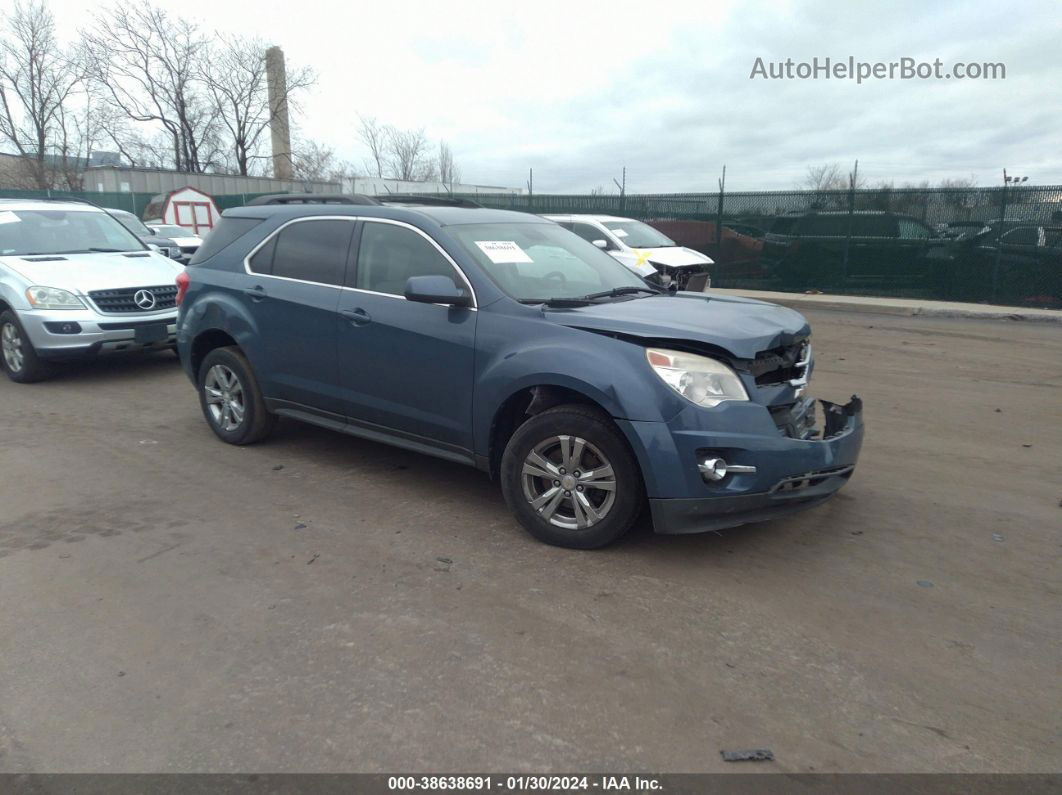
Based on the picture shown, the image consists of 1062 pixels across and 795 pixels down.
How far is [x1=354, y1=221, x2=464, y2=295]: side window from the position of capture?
4750mm

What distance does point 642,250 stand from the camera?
42.2ft

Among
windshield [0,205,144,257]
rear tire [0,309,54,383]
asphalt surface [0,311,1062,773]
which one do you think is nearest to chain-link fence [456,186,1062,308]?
asphalt surface [0,311,1062,773]

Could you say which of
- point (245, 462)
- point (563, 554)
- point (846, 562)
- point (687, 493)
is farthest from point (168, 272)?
point (846, 562)

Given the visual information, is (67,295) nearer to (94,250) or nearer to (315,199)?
(94,250)

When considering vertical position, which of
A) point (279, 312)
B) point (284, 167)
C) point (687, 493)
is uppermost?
point (284, 167)

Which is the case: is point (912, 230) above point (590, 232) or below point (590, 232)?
above

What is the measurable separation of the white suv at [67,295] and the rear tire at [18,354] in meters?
0.01

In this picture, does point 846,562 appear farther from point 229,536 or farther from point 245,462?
point 245,462

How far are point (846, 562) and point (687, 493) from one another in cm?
97

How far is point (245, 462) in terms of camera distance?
223 inches

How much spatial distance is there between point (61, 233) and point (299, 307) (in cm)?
545

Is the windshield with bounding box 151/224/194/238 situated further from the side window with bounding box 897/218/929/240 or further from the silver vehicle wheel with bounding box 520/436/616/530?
the silver vehicle wheel with bounding box 520/436/616/530

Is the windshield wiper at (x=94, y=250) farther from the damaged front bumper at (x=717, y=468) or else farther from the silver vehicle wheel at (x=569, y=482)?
the damaged front bumper at (x=717, y=468)

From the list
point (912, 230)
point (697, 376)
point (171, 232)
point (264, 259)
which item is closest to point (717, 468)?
point (697, 376)
